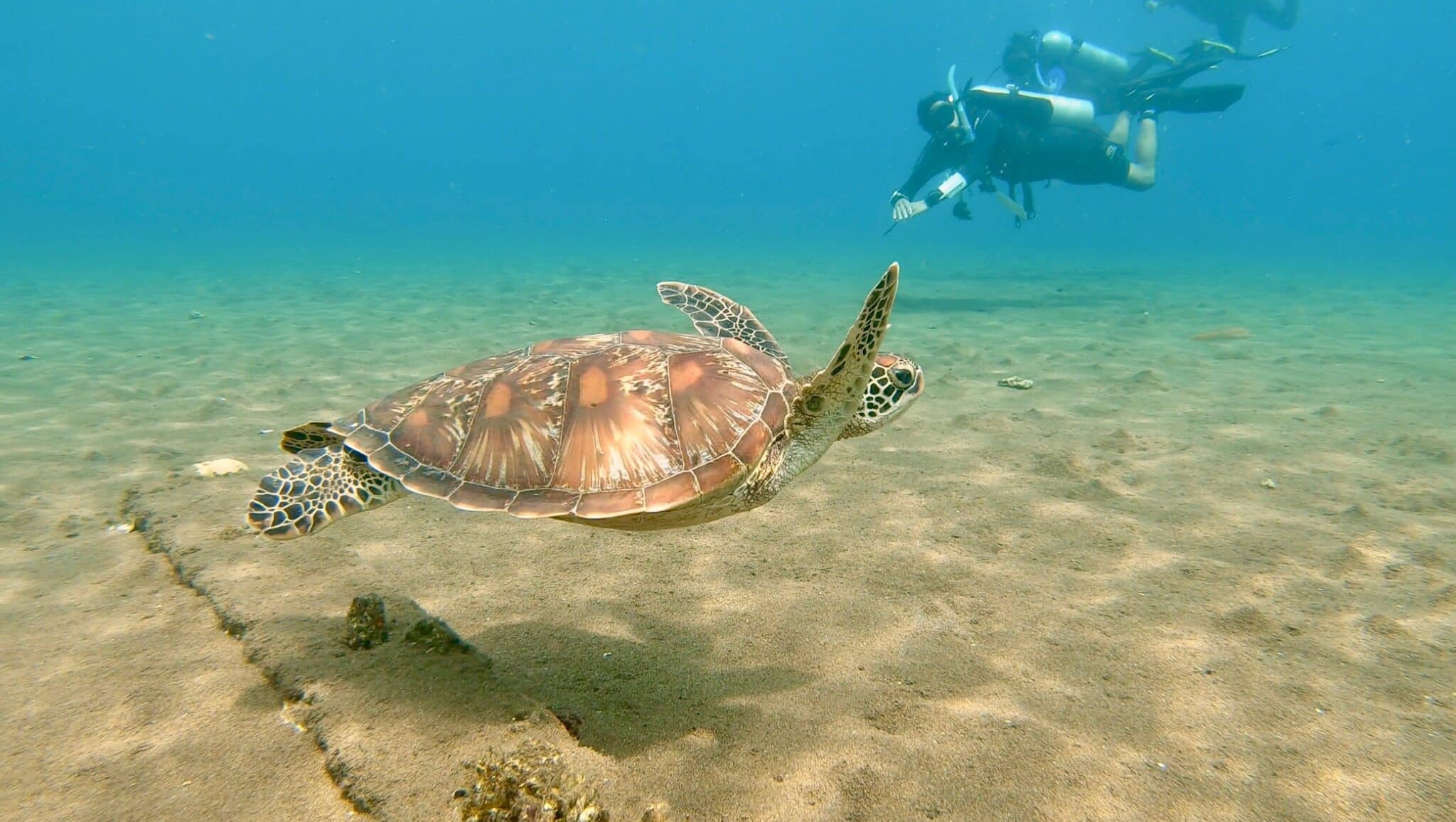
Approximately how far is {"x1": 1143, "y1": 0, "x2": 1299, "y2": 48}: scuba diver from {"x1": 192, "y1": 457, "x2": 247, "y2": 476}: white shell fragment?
26050 millimetres

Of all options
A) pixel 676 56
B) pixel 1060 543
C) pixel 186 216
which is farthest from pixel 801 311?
pixel 676 56

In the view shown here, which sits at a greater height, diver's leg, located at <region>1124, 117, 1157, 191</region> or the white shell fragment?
diver's leg, located at <region>1124, 117, 1157, 191</region>

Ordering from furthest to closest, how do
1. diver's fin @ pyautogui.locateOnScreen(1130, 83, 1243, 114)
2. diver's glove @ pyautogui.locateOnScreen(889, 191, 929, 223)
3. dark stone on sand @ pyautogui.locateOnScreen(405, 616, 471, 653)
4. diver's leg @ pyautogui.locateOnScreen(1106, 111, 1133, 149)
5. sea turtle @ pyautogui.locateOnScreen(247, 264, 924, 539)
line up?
1. diver's fin @ pyautogui.locateOnScreen(1130, 83, 1243, 114)
2. diver's leg @ pyautogui.locateOnScreen(1106, 111, 1133, 149)
3. diver's glove @ pyautogui.locateOnScreen(889, 191, 929, 223)
4. sea turtle @ pyautogui.locateOnScreen(247, 264, 924, 539)
5. dark stone on sand @ pyautogui.locateOnScreen(405, 616, 471, 653)

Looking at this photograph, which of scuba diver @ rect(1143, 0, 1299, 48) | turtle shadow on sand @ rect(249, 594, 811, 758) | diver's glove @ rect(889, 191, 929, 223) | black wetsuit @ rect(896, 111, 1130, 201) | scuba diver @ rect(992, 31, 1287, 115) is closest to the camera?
turtle shadow on sand @ rect(249, 594, 811, 758)

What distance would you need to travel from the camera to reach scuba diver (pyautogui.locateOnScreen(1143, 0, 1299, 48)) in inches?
800

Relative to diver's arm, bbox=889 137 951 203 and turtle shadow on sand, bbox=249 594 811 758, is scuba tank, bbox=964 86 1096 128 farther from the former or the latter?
turtle shadow on sand, bbox=249 594 811 758

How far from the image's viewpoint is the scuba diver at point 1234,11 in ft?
66.6

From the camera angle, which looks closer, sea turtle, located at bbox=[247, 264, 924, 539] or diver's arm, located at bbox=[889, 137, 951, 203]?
sea turtle, located at bbox=[247, 264, 924, 539]

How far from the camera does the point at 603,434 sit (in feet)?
9.93

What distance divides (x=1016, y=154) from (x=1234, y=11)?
49.1ft

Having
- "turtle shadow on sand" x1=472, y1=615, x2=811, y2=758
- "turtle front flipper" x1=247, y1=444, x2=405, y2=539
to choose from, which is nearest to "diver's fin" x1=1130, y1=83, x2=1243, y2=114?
"turtle shadow on sand" x1=472, y1=615, x2=811, y2=758

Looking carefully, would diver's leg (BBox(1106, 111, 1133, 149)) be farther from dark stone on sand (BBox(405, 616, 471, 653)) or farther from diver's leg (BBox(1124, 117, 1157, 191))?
dark stone on sand (BBox(405, 616, 471, 653))

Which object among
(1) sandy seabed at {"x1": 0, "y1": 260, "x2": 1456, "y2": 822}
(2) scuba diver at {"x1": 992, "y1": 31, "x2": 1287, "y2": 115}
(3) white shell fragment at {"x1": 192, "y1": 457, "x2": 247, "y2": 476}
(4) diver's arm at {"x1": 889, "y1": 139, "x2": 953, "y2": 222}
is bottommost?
(1) sandy seabed at {"x1": 0, "y1": 260, "x2": 1456, "y2": 822}

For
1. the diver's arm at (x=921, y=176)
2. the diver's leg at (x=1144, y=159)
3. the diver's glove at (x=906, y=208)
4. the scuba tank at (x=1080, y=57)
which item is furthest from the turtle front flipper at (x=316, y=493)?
the scuba tank at (x=1080, y=57)
